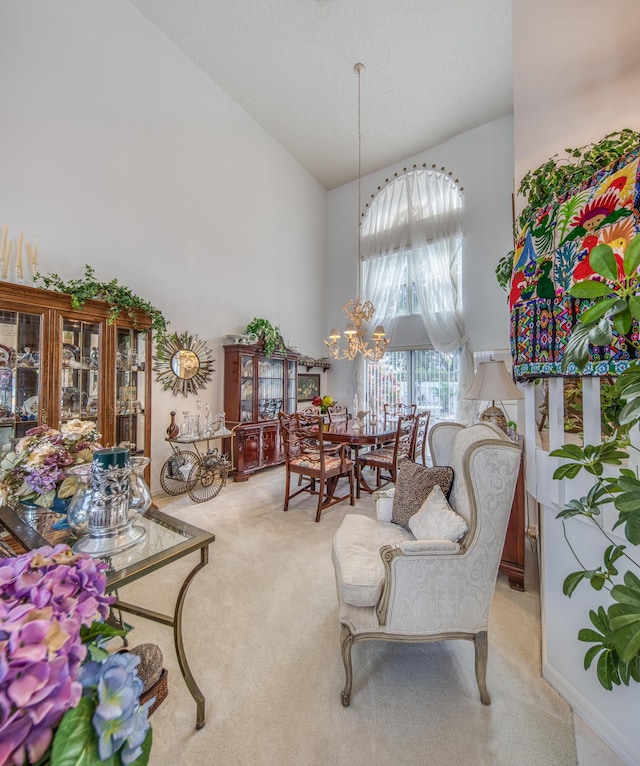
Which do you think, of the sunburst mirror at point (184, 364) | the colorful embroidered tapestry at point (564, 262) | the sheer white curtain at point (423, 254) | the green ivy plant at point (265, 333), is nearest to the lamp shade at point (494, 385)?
the colorful embroidered tapestry at point (564, 262)

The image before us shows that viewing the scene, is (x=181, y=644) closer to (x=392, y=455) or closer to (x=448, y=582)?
(x=448, y=582)

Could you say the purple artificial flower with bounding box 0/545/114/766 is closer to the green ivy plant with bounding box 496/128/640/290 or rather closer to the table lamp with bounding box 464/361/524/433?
the green ivy plant with bounding box 496/128/640/290

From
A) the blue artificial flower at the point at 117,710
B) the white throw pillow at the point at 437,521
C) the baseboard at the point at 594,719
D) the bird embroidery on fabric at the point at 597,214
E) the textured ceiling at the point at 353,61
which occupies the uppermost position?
the textured ceiling at the point at 353,61

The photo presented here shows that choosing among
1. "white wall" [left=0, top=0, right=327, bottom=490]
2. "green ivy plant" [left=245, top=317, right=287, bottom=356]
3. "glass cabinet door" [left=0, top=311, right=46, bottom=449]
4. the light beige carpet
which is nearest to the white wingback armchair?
the light beige carpet

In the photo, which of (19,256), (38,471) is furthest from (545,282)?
(19,256)

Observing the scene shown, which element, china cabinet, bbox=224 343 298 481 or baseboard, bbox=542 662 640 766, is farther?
china cabinet, bbox=224 343 298 481

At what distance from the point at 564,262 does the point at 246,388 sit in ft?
13.3

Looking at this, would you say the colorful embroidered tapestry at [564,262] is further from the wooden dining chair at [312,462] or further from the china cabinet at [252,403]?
the china cabinet at [252,403]

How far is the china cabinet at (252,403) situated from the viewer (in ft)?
15.2

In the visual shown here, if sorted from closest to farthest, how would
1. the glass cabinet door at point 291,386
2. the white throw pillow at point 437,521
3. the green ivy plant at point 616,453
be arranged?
1. the green ivy plant at point 616,453
2. the white throw pillow at point 437,521
3. the glass cabinet door at point 291,386

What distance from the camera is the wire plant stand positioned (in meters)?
3.89

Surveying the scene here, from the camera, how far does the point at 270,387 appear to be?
5238mm

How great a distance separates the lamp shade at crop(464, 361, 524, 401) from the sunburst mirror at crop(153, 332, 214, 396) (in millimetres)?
3364

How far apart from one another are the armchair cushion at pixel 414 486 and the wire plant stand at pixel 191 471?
2611 millimetres
